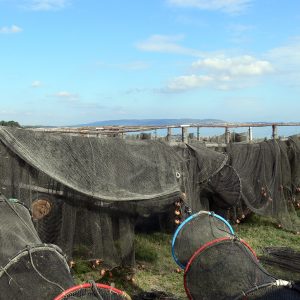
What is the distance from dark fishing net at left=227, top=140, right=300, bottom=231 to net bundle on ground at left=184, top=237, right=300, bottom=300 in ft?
16.0

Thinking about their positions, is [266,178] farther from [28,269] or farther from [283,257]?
Answer: [28,269]

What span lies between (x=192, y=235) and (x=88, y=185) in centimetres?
165

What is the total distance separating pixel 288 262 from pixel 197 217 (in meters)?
2.35

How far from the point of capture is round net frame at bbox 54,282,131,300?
4023 millimetres

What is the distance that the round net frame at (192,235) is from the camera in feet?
22.7

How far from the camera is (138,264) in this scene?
8117mm

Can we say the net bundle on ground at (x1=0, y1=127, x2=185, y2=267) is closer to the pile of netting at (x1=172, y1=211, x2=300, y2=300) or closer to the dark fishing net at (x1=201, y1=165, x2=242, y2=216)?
the pile of netting at (x1=172, y1=211, x2=300, y2=300)

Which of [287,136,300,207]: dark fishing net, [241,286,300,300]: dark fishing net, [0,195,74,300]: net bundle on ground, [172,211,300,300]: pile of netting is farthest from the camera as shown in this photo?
[287,136,300,207]: dark fishing net

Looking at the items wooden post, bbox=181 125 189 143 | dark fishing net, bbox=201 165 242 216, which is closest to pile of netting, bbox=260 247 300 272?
dark fishing net, bbox=201 165 242 216

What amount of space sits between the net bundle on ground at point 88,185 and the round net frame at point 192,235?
74 cm

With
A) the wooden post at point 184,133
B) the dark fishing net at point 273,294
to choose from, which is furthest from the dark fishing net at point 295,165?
the dark fishing net at point 273,294

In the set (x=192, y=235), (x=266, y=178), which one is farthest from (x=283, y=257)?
(x=266, y=178)

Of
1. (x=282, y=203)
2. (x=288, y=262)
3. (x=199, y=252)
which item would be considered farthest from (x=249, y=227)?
(x=199, y=252)

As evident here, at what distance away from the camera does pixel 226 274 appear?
567 cm
